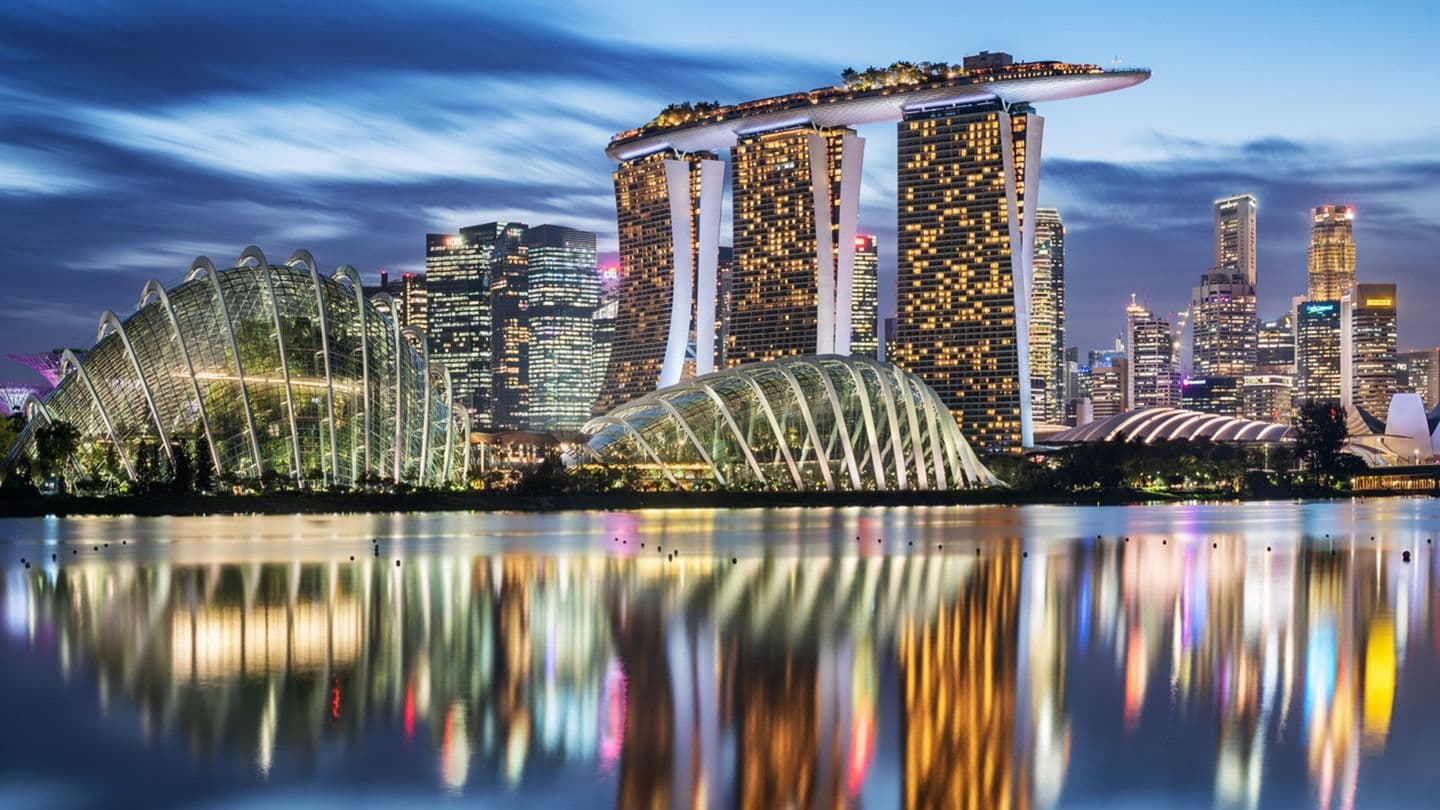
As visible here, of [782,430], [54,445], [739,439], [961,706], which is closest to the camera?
[961,706]

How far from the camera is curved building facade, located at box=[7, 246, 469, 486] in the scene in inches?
3716

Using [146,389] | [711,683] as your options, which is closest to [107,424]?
[146,389]

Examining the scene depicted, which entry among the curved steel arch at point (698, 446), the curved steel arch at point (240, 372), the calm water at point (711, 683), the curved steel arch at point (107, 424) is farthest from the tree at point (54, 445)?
the curved steel arch at point (698, 446)

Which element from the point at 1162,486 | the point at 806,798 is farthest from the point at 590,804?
the point at 1162,486

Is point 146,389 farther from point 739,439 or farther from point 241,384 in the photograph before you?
point 739,439

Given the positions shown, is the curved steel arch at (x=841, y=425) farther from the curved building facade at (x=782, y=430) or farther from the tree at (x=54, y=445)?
the tree at (x=54, y=445)

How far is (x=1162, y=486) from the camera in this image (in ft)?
581

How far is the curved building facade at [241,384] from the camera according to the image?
94375 mm

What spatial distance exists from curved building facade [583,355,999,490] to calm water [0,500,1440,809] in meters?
68.8

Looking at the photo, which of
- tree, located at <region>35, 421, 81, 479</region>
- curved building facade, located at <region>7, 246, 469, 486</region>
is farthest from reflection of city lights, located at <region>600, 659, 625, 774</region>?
curved building facade, located at <region>7, 246, 469, 486</region>

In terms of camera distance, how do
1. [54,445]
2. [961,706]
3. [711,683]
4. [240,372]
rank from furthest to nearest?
[240,372], [54,445], [711,683], [961,706]

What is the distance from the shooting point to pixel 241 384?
3706 inches

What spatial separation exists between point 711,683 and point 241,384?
73127mm

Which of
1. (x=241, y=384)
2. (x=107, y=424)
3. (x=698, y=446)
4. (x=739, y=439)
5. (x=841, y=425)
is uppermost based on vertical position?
(x=241, y=384)
